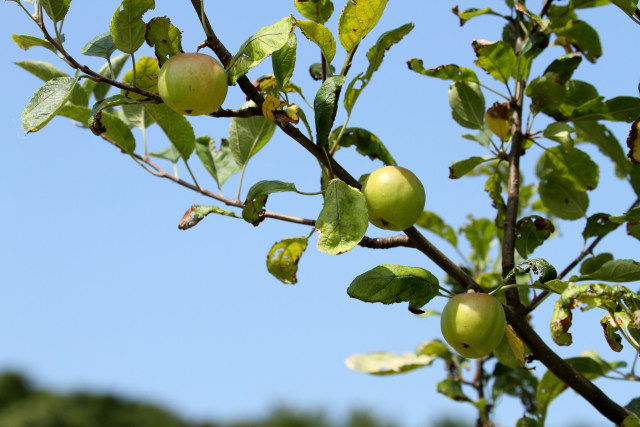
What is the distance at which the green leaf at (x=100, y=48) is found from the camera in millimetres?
1170

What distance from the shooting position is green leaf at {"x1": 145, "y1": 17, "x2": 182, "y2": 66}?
1.01m

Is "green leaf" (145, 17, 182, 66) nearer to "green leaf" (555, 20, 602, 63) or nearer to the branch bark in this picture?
the branch bark

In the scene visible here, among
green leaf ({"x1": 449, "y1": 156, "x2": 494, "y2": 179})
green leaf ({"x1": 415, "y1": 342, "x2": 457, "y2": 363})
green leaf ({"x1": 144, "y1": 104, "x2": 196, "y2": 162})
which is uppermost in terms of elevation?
green leaf ({"x1": 449, "y1": 156, "x2": 494, "y2": 179})

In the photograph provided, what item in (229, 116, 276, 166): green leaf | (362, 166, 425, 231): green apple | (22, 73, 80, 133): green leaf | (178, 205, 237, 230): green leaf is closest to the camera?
(22, 73, 80, 133): green leaf

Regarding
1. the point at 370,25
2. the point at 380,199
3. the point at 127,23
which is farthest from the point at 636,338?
the point at 127,23

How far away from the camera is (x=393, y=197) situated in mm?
1025

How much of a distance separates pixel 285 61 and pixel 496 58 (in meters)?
0.68

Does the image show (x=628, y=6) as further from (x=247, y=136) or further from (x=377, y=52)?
(x=247, y=136)

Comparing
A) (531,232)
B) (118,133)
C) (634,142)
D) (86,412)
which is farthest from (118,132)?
(86,412)

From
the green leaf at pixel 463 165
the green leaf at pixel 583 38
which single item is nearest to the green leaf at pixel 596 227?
the green leaf at pixel 463 165

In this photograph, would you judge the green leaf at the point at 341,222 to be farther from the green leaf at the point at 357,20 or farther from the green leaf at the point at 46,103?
the green leaf at the point at 46,103

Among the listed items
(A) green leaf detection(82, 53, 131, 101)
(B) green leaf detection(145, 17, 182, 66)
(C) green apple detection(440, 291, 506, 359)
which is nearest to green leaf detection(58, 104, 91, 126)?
(A) green leaf detection(82, 53, 131, 101)

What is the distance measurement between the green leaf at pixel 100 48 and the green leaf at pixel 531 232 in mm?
926

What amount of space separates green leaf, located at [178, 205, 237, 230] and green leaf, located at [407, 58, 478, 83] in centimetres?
57
